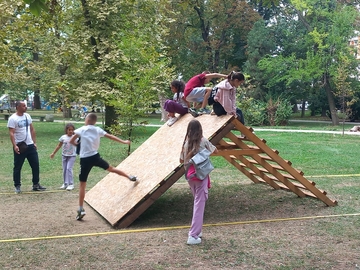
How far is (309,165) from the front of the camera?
43.3 feet

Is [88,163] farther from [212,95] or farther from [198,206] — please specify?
[212,95]

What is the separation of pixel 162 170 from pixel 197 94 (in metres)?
2.21

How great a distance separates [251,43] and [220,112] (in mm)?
34938

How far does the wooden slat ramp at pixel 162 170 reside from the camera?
664cm

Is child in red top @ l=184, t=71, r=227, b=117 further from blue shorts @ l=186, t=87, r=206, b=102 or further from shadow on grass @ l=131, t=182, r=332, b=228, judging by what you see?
shadow on grass @ l=131, t=182, r=332, b=228

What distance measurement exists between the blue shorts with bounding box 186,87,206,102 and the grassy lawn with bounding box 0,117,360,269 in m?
1.96

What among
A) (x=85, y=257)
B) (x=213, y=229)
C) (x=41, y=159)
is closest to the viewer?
(x=85, y=257)

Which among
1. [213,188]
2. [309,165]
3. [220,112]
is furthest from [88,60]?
[220,112]

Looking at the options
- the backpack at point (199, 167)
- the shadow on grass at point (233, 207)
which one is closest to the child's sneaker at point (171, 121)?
the shadow on grass at point (233, 207)

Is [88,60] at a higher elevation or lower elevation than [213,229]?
higher

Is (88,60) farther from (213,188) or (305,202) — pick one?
(305,202)

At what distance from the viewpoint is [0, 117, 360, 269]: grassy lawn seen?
16.9 feet

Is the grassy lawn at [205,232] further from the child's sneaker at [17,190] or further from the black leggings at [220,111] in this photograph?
the black leggings at [220,111]

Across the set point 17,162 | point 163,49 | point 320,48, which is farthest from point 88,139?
point 320,48
